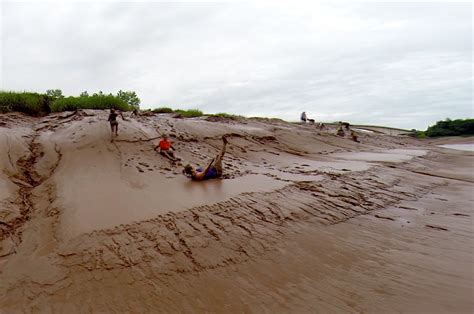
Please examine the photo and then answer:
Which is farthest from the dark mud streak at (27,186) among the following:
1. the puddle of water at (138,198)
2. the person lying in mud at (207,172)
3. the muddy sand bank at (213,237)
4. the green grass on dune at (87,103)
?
the green grass on dune at (87,103)

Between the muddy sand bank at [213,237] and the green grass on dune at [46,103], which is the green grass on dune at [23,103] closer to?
the green grass on dune at [46,103]

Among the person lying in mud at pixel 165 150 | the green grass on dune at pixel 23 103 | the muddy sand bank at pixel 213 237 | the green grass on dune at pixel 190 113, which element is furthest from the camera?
the green grass on dune at pixel 190 113

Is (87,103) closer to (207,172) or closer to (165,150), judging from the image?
(165,150)

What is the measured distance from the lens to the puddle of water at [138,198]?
4.85m

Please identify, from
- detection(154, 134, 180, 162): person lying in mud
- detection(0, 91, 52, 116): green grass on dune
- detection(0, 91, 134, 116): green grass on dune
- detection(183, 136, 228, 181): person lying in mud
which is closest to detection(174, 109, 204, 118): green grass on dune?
detection(0, 91, 134, 116): green grass on dune

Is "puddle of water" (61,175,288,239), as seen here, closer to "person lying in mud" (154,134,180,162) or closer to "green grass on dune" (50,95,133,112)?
"person lying in mud" (154,134,180,162)

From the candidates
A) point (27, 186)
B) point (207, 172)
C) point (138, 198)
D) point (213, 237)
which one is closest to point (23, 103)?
point (27, 186)

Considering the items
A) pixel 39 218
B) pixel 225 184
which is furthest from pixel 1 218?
pixel 225 184

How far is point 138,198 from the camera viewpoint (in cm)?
578

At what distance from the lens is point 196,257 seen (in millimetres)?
4141

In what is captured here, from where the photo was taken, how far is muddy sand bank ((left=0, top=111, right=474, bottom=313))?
353 centimetres

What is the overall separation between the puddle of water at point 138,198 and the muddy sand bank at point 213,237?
32mm

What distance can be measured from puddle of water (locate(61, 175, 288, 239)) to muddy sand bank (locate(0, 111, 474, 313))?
3 cm

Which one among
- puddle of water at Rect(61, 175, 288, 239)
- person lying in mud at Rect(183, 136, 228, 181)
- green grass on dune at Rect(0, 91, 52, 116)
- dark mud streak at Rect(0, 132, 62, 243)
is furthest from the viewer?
green grass on dune at Rect(0, 91, 52, 116)
